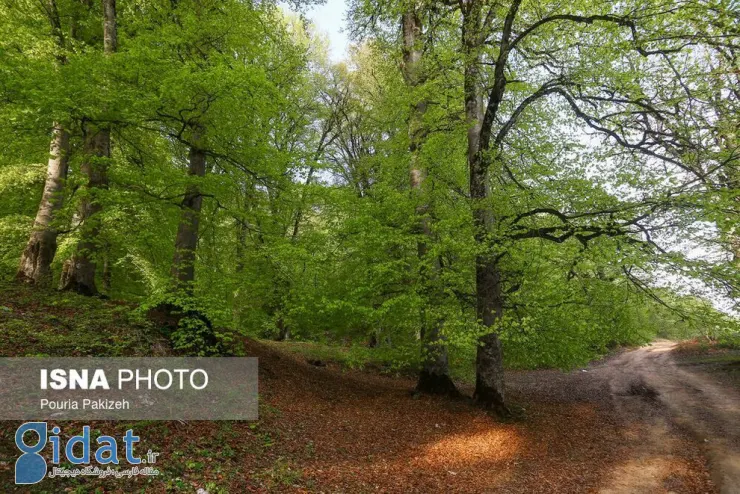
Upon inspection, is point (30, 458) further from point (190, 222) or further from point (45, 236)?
point (45, 236)

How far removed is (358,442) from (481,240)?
537 centimetres

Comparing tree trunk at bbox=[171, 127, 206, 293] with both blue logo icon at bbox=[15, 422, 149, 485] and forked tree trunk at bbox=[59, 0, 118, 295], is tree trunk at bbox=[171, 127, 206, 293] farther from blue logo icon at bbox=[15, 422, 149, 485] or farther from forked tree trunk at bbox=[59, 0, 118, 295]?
blue logo icon at bbox=[15, 422, 149, 485]

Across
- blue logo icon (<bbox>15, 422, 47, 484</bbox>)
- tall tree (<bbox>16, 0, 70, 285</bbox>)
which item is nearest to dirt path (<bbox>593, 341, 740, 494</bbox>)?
blue logo icon (<bbox>15, 422, 47, 484</bbox>)

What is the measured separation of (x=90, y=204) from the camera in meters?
8.71

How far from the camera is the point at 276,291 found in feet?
32.6

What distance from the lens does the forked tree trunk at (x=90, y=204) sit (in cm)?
893

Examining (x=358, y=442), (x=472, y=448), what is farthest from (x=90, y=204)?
(x=472, y=448)

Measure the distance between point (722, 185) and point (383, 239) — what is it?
6688 mm

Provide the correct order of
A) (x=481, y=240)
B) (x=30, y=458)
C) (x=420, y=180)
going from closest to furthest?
(x=30, y=458) → (x=481, y=240) → (x=420, y=180)

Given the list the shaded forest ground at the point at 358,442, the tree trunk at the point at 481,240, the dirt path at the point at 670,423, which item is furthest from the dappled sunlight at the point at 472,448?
the dirt path at the point at 670,423

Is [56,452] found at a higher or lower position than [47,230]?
lower

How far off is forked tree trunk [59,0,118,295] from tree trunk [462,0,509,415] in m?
8.64

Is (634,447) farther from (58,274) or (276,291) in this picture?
(58,274)

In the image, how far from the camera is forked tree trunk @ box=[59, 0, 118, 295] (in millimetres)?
8930
